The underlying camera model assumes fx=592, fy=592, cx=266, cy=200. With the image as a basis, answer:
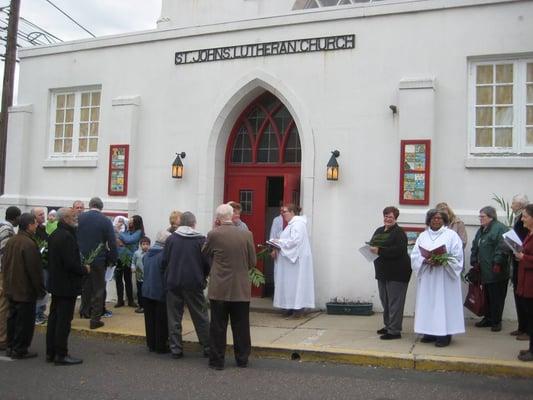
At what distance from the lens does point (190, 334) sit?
27.3 feet

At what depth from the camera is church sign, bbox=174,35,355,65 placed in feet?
33.3

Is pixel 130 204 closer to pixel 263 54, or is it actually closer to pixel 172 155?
pixel 172 155

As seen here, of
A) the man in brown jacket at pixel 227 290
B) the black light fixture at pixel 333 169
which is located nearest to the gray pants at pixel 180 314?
the man in brown jacket at pixel 227 290

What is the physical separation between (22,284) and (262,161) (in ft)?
17.3

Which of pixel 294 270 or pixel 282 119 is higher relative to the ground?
pixel 282 119

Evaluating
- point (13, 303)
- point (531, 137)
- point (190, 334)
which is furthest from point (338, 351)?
point (531, 137)

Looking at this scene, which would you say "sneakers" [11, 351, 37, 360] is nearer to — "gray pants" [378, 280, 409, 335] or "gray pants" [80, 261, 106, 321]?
"gray pants" [80, 261, 106, 321]

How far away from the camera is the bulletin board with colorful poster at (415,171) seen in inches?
366

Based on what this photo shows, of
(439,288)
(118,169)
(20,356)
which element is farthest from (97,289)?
(439,288)

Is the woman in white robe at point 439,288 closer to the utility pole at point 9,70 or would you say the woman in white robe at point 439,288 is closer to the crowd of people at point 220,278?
the crowd of people at point 220,278

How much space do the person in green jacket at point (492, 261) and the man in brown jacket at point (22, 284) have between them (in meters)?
5.81

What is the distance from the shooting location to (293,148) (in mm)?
11047

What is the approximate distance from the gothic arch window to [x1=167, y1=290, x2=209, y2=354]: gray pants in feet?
14.3

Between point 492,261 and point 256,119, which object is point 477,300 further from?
point 256,119
